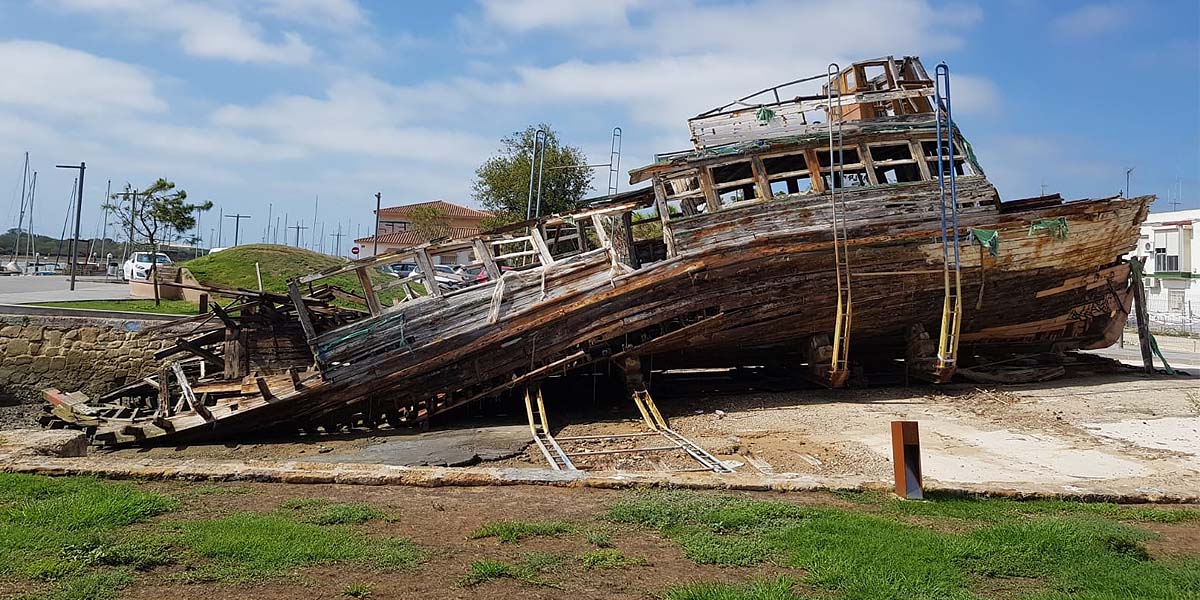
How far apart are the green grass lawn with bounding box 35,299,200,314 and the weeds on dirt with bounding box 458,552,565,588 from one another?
19.4 meters

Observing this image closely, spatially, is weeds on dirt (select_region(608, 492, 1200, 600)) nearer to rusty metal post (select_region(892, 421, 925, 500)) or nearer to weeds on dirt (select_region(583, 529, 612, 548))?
rusty metal post (select_region(892, 421, 925, 500))

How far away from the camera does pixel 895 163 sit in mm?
14883

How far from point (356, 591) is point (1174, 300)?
4557 centimetres

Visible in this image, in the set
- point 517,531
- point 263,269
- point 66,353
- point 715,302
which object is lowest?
point 66,353

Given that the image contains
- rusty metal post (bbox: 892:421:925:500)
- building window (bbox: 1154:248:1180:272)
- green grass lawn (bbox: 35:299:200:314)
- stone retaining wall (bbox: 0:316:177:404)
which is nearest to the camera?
rusty metal post (bbox: 892:421:925:500)

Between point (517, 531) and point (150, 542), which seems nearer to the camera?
point (150, 542)

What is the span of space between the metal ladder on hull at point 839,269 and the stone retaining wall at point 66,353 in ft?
47.6

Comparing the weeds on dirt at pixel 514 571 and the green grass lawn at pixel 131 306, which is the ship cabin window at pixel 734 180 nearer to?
the weeds on dirt at pixel 514 571

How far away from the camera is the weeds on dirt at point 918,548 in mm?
4773

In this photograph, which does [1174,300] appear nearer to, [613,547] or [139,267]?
[613,547]

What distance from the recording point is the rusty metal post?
6891 millimetres

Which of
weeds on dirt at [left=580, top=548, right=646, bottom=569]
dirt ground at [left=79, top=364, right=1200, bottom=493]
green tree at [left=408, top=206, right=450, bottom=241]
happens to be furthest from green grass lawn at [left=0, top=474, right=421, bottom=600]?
green tree at [left=408, top=206, right=450, bottom=241]

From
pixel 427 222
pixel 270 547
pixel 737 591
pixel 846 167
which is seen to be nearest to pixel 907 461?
pixel 737 591

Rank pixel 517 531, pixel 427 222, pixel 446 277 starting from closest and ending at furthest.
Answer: pixel 517 531, pixel 446 277, pixel 427 222
